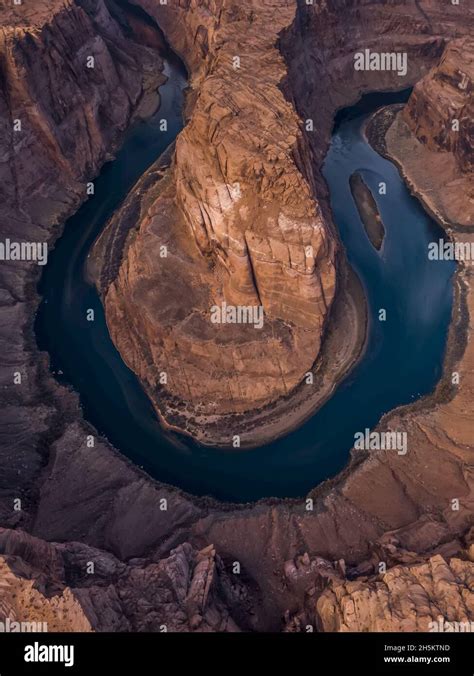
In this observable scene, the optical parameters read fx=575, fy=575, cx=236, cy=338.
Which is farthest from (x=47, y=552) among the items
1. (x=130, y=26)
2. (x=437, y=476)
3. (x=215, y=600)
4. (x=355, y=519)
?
(x=130, y=26)

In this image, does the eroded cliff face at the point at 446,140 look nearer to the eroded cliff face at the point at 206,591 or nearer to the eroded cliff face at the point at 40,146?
the eroded cliff face at the point at 40,146

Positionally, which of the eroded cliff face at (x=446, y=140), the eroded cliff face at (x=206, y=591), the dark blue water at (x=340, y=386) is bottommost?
the eroded cliff face at (x=206, y=591)

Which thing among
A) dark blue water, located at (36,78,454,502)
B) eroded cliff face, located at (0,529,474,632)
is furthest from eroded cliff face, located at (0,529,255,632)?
Result: dark blue water, located at (36,78,454,502)

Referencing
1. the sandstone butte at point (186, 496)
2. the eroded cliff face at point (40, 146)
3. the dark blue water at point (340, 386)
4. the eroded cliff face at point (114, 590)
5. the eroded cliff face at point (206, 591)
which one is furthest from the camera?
the eroded cliff face at point (40, 146)

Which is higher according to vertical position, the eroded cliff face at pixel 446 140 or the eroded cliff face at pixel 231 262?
the eroded cliff face at pixel 446 140

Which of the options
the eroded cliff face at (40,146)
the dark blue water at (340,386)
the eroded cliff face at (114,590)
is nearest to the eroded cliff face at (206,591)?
the eroded cliff face at (114,590)

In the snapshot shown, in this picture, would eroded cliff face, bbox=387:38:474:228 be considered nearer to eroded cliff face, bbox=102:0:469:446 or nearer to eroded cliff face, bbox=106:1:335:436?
eroded cliff face, bbox=102:0:469:446

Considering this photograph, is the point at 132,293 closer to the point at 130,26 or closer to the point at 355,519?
the point at 355,519
